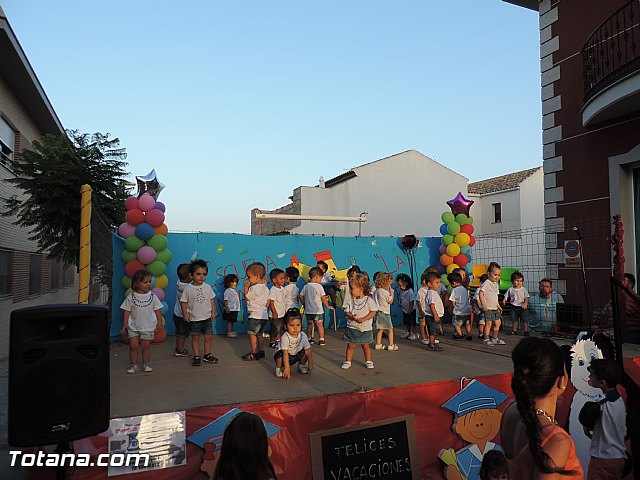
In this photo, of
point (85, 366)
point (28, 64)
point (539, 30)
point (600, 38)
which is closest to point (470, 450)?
point (85, 366)

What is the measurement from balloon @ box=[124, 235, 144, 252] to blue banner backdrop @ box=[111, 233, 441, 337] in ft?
1.08

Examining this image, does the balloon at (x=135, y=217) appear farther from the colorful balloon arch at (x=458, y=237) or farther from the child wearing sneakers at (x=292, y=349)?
the colorful balloon arch at (x=458, y=237)

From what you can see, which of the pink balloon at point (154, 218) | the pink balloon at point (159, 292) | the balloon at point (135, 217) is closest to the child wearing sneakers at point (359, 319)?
the pink balloon at point (159, 292)

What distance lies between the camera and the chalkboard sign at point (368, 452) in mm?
4437

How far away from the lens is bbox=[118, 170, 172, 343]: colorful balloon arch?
28.5 feet

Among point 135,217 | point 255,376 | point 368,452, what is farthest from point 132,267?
point 368,452

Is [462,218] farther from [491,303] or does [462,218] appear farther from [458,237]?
[491,303]

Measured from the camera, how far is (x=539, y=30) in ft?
36.6

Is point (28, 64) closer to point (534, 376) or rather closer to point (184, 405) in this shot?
point (184, 405)

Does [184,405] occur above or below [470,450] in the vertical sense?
above

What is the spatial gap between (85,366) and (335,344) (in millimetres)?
6456

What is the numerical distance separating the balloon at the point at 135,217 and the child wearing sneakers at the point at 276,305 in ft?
8.95

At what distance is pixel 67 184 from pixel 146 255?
3292 mm

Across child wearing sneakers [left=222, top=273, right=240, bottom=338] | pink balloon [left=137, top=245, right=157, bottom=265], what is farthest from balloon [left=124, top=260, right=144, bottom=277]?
child wearing sneakers [left=222, top=273, right=240, bottom=338]
